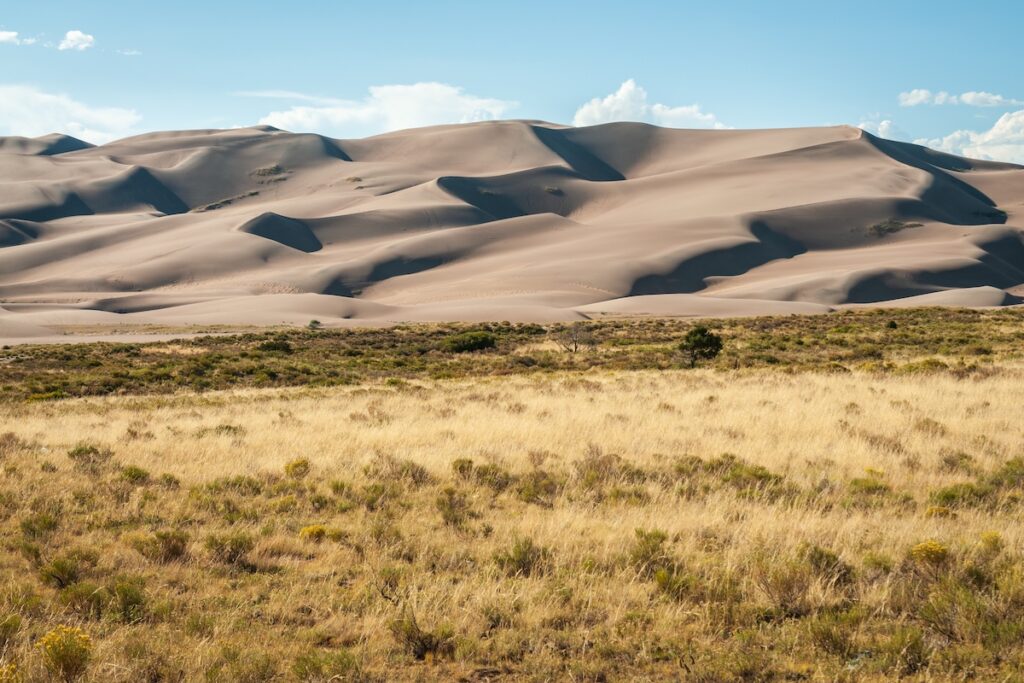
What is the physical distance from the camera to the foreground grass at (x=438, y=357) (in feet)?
112

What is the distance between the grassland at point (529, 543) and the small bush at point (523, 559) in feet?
0.07

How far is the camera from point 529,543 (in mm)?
7832

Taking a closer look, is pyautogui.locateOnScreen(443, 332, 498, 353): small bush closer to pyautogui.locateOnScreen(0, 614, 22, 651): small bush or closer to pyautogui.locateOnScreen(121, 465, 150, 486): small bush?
pyautogui.locateOnScreen(121, 465, 150, 486): small bush

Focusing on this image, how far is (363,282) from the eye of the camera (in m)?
164

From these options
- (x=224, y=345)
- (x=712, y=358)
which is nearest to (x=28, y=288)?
(x=224, y=345)

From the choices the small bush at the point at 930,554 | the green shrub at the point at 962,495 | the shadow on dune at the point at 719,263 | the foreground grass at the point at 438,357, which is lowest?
the foreground grass at the point at 438,357

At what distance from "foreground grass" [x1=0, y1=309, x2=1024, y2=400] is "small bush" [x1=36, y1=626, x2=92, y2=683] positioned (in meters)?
23.8

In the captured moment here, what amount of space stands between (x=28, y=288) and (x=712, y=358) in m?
153

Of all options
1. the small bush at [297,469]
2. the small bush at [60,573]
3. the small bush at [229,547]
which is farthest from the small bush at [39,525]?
the small bush at [297,469]

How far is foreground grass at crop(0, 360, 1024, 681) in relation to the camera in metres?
5.81

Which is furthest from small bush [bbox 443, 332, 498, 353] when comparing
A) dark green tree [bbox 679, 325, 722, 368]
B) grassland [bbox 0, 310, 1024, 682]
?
grassland [bbox 0, 310, 1024, 682]

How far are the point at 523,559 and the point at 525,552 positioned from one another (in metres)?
0.10

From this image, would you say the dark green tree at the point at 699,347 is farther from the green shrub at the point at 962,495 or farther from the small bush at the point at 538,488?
the green shrub at the point at 962,495

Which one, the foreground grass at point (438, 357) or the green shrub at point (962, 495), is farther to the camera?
the foreground grass at point (438, 357)
